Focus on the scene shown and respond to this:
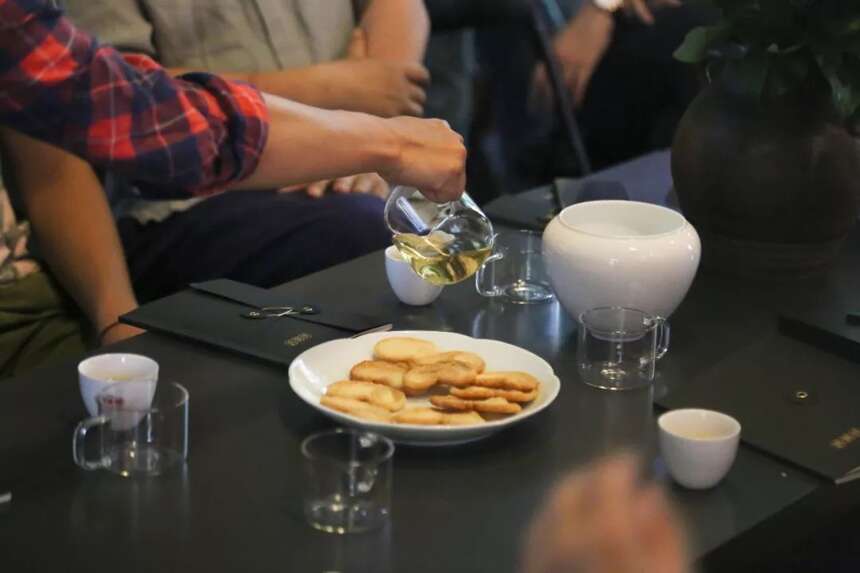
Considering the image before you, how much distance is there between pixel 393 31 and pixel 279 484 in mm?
1253

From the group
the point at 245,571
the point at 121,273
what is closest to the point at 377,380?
the point at 245,571

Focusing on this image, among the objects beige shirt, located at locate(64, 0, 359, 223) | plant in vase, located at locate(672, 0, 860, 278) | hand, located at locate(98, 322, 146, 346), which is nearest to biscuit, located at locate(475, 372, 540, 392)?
plant in vase, located at locate(672, 0, 860, 278)

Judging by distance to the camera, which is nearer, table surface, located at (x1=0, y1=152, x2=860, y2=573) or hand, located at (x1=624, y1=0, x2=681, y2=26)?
table surface, located at (x1=0, y1=152, x2=860, y2=573)

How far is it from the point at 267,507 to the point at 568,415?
318 mm

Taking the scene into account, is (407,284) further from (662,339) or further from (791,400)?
(791,400)

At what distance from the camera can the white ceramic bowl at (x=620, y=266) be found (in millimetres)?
1318

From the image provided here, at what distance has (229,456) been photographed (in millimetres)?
1079

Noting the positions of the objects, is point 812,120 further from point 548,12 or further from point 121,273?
point 548,12

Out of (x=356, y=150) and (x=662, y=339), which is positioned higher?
(x=356, y=150)

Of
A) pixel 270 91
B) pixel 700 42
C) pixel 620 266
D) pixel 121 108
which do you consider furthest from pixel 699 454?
pixel 270 91

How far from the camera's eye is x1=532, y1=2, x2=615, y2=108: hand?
292cm

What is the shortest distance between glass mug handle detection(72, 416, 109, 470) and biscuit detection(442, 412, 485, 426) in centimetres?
28

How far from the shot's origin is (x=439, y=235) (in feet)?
4.61

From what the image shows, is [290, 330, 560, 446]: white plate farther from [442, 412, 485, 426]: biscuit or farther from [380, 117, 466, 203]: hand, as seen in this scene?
[380, 117, 466, 203]: hand
